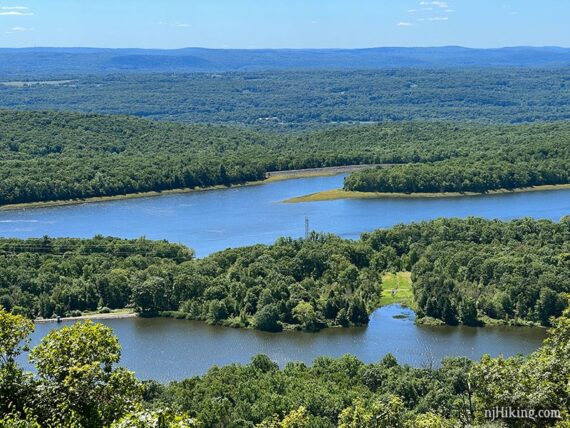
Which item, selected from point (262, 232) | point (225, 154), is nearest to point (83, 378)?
point (262, 232)

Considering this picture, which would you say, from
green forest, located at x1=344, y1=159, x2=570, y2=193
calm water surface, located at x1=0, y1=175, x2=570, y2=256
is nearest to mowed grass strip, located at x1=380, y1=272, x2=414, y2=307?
calm water surface, located at x1=0, y1=175, x2=570, y2=256

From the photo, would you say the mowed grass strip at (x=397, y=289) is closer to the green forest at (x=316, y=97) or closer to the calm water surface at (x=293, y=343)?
the calm water surface at (x=293, y=343)

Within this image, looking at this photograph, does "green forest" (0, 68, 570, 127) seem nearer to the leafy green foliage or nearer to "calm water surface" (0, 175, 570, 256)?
"calm water surface" (0, 175, 570, 256)

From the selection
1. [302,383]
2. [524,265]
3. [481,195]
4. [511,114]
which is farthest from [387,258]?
[511,114]

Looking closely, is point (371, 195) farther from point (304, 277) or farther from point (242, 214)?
point (304, 277)

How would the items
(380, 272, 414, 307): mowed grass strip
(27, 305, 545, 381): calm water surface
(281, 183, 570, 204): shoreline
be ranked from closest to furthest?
(27, 305, 545, 381): calm water surface → (380, 272, 414, 307): mowed grass strip → (281, 183, 570, 204): shoreline

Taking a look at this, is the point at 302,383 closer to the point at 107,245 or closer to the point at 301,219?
the point at 107,245

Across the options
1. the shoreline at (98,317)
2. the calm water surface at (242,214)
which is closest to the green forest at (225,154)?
the calm water surface at (242,214)
